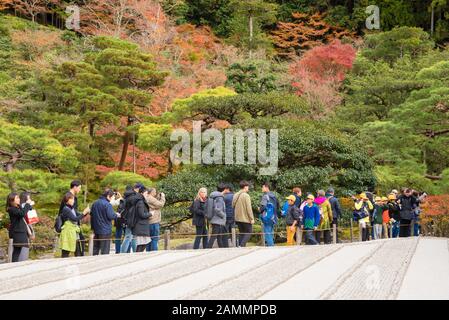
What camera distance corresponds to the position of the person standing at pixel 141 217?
411 inches

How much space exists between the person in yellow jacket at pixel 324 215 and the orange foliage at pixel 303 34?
24.9 meters

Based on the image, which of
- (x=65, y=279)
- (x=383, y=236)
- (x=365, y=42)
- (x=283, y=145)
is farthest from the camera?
(x=365, y=42)

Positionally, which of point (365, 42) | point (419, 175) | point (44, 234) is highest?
point (365, 42)

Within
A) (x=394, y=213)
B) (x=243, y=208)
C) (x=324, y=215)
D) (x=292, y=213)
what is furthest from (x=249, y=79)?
(x=243, y=208)

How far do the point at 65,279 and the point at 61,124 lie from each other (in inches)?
566

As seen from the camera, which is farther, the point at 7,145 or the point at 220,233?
the point at 7,145

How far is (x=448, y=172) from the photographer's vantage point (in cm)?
1797

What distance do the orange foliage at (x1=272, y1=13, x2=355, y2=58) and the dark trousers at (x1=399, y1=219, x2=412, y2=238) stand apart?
2294 centimetres

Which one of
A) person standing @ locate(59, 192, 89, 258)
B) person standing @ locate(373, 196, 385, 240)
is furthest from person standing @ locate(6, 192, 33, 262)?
person standing @ locate(373, 196, 385, 240)

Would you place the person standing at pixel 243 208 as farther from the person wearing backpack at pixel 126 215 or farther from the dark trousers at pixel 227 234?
the person wearing backpack at pixel 126 215

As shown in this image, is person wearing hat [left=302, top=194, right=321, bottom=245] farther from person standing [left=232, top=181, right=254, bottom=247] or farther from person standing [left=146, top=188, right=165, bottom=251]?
person standing [left=146, top=188, right=165, bottom=251]

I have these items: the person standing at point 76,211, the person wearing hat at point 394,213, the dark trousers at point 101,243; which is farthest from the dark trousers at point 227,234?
the person wearing hat at point 394,213
